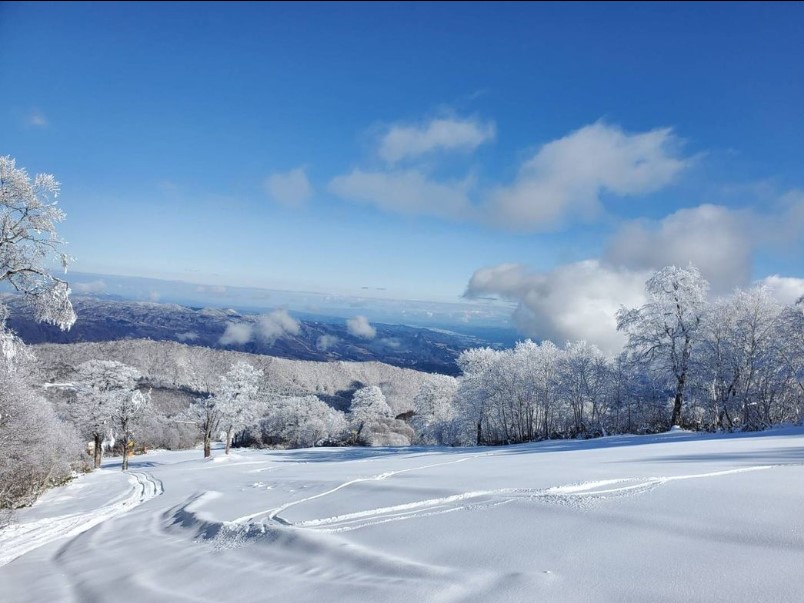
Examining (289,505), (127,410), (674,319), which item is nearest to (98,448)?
(127,410)

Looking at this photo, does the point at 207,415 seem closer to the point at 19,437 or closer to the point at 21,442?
the point at 21,442

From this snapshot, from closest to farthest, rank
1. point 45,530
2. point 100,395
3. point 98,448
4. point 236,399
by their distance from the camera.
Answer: point 45,530 < point 100,395 < point 98,448 < point 236,399

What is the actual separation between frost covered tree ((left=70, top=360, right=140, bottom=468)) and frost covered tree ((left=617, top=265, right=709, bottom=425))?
130 feet

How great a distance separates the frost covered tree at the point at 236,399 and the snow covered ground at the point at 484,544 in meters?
33.0

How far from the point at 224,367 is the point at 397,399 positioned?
70.8 metres

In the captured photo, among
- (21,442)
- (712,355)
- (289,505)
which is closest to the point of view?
(289,505)

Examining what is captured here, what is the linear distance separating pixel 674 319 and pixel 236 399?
117 ft

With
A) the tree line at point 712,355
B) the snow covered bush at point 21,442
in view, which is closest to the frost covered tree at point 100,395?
the snow covered bush at point 21,442

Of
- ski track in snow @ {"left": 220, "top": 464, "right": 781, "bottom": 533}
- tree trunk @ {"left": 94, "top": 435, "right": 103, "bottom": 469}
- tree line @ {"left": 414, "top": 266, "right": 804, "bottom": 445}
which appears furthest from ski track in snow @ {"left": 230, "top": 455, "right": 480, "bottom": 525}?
tree trunk @ {"left": 94, "top": 435, "right": 103, "bottom": 469}

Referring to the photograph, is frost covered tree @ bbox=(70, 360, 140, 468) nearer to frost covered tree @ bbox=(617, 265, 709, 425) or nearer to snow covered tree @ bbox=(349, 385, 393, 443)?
snow covered tree @ bbox=(349, 385, 393, 443)

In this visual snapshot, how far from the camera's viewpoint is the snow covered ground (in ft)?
11.2

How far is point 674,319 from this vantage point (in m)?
26.5

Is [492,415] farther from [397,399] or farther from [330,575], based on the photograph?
[397,399]

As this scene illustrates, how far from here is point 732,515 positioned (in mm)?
4188
